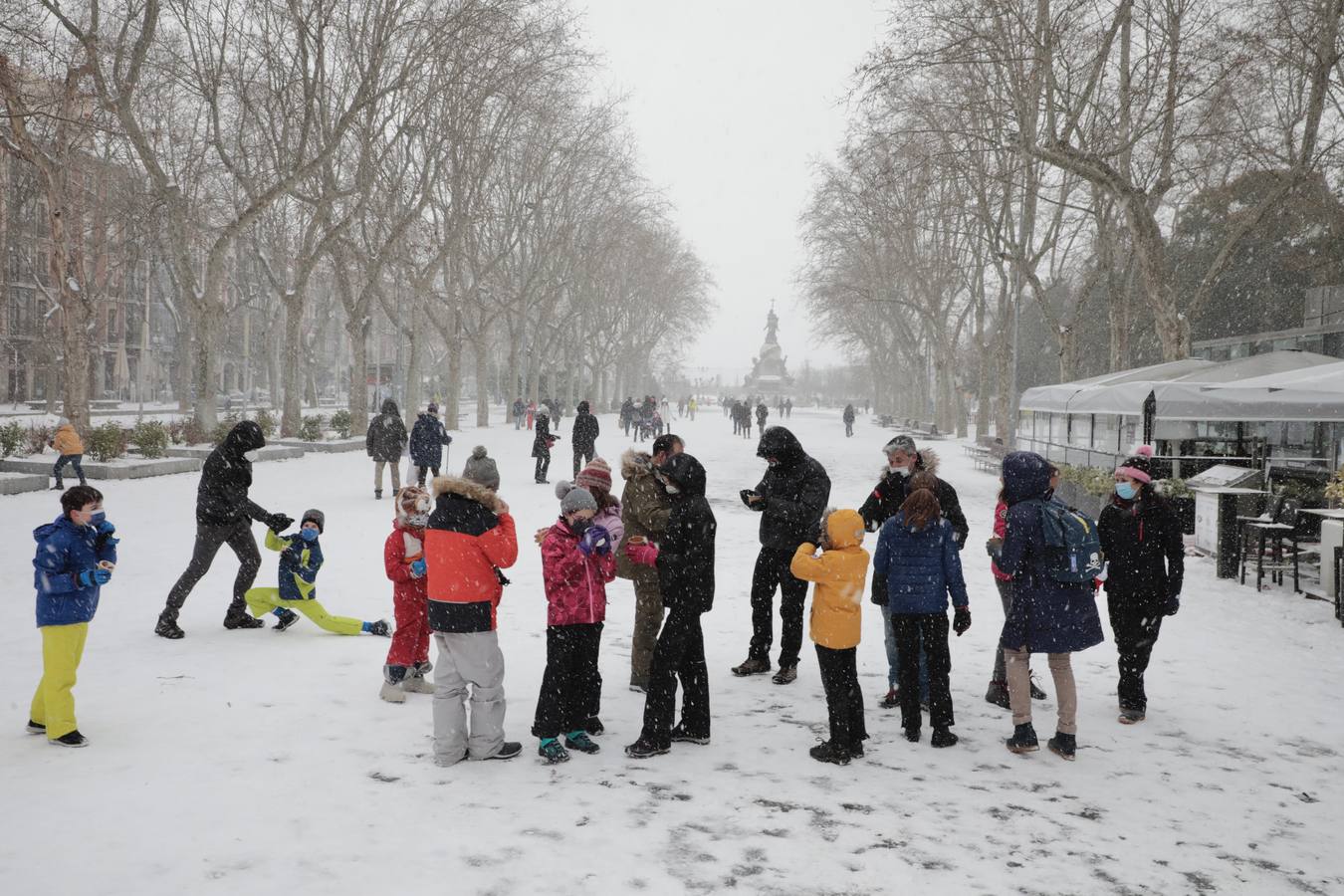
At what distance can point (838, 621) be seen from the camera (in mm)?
4770

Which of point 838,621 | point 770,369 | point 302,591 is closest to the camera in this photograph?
point 838,621

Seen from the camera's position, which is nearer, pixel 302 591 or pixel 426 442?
pixel 302 591

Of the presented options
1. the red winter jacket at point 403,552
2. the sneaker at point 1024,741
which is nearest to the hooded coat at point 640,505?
the red winter jacket at point 403,552

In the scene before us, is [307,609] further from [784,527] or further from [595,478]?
Answer: [784,527]

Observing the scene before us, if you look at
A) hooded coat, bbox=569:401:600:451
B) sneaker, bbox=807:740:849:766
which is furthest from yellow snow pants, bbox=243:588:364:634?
hooded coat, bbox=569:401:600:451

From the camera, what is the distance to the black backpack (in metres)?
4.80

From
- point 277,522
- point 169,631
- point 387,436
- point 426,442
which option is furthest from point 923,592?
point 387,436

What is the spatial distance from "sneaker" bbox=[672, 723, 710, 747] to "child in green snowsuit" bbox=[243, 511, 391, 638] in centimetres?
294

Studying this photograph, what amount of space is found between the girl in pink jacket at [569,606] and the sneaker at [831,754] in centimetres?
117

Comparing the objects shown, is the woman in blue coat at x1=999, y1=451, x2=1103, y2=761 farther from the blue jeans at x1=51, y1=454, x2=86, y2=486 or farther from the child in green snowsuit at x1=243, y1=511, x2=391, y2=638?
the blue jeans at x1=51, y1=454, x2=86, y2=486

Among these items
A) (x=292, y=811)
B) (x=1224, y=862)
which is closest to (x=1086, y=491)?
(x=1224, y=862)

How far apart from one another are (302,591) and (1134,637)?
5.74 metres

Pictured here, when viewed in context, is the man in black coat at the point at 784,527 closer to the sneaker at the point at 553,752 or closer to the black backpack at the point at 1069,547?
the black backpack at the point at 1069,547

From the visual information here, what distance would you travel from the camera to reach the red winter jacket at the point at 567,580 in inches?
183
